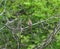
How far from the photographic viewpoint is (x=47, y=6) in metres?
3.18

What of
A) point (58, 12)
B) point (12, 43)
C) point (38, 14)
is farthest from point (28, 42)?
point (58, 12)

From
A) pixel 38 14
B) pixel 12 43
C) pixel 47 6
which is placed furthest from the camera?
pixel 47 6

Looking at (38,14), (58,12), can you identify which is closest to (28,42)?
(38,14)

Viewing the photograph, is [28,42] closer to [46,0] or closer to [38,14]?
[38,14]

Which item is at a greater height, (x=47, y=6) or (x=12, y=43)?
(x=47, y=6)

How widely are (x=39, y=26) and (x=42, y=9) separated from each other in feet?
0.88

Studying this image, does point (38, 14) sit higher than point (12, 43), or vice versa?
point (38, 14)

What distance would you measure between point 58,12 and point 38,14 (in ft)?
0.95

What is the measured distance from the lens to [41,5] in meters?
3.05

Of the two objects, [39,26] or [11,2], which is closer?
[39,26]

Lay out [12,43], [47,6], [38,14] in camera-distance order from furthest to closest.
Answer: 1. [47,6]
2. [38,14]
3. [12,43]

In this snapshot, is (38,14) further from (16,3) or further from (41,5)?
(16,3)

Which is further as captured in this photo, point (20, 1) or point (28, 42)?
point (20, 1)

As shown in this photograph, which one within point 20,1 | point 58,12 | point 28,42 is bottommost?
point 28,42
